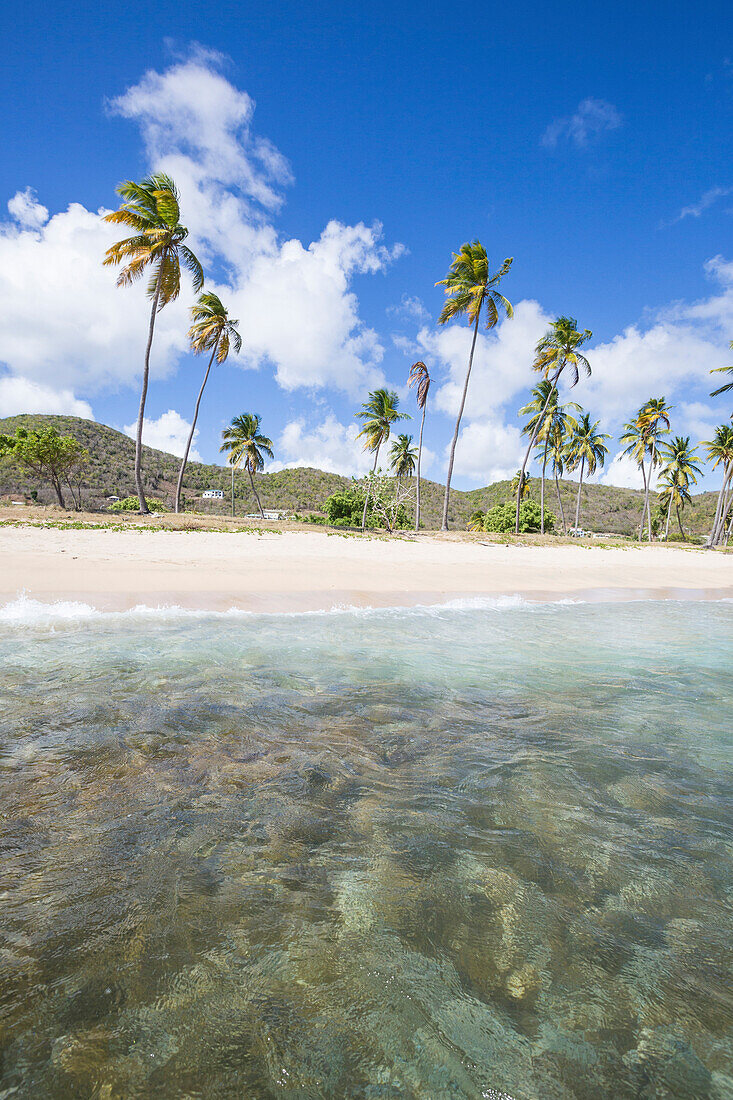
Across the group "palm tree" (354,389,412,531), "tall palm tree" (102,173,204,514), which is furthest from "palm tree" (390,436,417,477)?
"tall palm tree" (102,173,204,514)

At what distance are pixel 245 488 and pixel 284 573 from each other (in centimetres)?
6612

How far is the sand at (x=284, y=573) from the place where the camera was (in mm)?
8805

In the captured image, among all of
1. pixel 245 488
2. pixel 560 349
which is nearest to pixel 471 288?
pixel 560 349

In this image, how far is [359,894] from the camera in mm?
1996

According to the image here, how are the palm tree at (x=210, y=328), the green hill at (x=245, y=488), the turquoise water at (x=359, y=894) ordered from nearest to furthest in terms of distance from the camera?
1. the turquoise water at (x=359, y=894)
2. the palm tree at (x=210, y=328)
3. the green hill at (x=245, y=488)

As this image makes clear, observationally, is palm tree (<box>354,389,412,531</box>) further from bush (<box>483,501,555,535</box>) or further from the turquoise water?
the turquoise water

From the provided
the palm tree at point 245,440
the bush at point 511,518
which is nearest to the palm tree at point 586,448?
the bush at point 511,518

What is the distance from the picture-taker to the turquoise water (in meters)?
1.36

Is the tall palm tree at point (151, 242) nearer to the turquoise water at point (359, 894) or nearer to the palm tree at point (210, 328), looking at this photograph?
the palm tree at point (210, 328)

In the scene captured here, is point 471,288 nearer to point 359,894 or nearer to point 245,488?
point 359,894

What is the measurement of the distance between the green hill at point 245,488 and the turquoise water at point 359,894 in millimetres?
51636

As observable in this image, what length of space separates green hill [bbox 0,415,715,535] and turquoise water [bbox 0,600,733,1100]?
51.6m

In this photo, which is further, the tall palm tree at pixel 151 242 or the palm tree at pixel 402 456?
the palm tree at pixel 402 456

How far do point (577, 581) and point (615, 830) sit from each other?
1221cm
